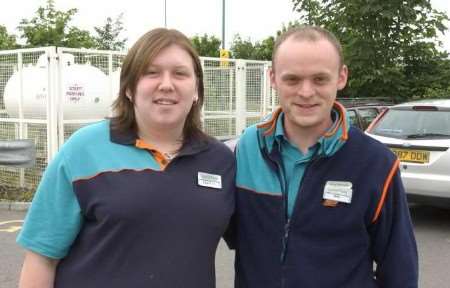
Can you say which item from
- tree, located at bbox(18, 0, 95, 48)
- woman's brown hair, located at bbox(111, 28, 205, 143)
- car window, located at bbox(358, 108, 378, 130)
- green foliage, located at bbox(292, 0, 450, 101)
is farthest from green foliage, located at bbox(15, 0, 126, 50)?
woman's brown hair, located at bbox(111, 28, 205, 143)

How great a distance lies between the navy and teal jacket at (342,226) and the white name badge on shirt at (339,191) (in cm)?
1

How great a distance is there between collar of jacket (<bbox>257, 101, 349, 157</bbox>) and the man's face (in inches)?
2.5

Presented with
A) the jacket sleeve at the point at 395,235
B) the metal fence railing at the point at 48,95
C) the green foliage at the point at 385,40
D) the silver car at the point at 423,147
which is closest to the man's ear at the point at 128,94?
the jacket sleeve at the point at 395,235

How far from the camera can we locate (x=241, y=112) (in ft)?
40.2

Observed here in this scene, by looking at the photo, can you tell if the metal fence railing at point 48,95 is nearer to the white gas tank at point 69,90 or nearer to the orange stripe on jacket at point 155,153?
the white gas tank at point 69,90

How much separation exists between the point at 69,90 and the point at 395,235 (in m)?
8.21

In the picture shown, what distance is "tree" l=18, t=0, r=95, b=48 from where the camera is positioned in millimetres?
22375

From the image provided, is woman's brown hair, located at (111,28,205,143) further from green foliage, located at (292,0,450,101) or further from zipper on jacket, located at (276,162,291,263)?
green foliage, located at (292,0,450,101)

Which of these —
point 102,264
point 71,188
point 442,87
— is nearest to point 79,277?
point 102,264

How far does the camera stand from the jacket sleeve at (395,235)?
198 cm

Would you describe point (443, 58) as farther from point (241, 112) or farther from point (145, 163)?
point (145, 163)

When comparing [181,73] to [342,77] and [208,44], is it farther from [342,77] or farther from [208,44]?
[208,44]

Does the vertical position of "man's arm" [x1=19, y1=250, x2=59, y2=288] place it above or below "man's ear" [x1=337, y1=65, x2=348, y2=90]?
below

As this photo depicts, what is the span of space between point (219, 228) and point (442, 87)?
20999 millimetres
